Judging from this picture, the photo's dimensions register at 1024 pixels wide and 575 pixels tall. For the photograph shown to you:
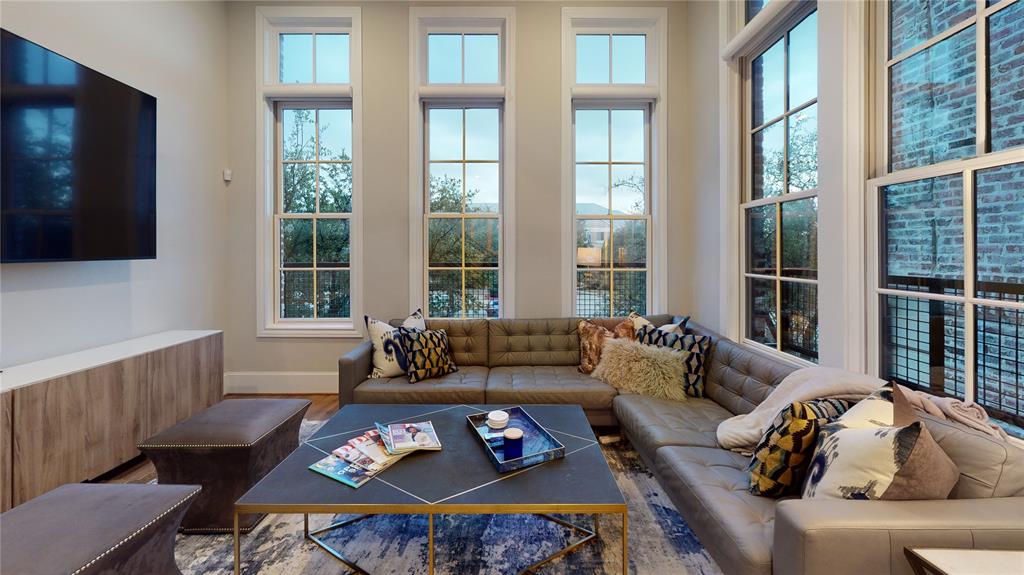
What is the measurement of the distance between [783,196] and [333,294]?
371cm

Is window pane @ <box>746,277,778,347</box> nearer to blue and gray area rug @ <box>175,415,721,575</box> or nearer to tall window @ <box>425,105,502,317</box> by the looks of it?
blue and gray area rug @ <box>175,415,721,575</box>

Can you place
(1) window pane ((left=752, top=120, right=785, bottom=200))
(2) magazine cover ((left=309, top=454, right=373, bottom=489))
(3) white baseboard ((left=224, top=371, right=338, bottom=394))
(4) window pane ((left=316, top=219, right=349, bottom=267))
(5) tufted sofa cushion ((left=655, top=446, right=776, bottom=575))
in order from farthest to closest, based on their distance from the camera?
(4) window pane ((left=316, top=219, right=349, bottom=267)), (3) white baseboard ((left=224, top=371, right=338, bottom=394)), (1) window pane ((left=752, top=120, right=785, bottom=200)), (2) magazine cover ((left=309, top=454, right=373, bottom=489)), (5) tufted sofa cushion ((left=655, top=446, right=776, bottom=575))

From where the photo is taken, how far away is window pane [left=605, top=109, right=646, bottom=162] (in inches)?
156

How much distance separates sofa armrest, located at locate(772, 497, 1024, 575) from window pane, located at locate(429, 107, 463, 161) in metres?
3.66

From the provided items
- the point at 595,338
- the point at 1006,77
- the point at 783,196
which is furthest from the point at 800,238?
the point at 595,338

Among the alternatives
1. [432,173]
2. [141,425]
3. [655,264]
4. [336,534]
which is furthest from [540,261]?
[141,425]

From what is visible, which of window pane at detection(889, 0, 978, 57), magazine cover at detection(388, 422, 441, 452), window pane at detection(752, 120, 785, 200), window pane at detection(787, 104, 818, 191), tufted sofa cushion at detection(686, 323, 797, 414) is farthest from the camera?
window pane at detection(752, 120, 785, 200)

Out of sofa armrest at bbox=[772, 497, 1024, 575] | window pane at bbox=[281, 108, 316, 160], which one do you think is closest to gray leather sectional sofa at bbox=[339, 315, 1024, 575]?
sofa armrest at bbox=[772, 497, 1024, 575]

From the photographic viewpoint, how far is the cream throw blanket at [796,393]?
1659mm

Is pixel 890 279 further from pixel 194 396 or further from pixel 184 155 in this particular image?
pixel 184 155

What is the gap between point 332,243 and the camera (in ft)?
13.3

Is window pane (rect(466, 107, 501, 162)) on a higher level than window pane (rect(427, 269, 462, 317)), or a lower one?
higher

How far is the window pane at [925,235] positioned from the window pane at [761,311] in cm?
→ 85

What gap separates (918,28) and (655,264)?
7.70 feet
